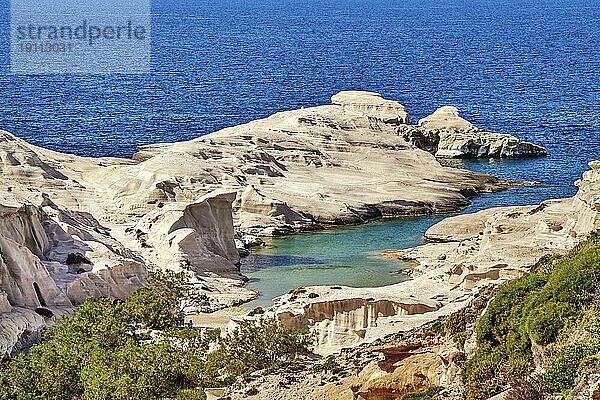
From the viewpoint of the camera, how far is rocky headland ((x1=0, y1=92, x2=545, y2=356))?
52.6 metres

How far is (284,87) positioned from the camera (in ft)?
575

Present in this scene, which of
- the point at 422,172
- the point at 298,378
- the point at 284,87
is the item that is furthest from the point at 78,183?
the point at 284,87

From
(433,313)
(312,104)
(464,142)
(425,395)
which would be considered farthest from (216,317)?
(312,104)

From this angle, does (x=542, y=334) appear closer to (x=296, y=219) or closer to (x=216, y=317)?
(x=216, y=317)

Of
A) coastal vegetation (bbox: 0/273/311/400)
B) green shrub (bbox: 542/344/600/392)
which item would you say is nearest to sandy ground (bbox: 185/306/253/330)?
coastal vegetation (bbox: 0/273/311/400)

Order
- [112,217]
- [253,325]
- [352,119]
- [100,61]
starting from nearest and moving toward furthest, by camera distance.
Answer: [253,325] < [112,217] < [352,119] < [100,61]

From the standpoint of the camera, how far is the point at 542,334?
79.3 ft

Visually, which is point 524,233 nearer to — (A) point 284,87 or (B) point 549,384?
(B) point 549,384

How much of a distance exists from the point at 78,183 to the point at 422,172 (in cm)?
3187

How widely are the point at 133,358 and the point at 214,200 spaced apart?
38713mm

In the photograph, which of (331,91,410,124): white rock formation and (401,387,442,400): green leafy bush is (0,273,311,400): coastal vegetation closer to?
(401,387,442,400): green leafy bush

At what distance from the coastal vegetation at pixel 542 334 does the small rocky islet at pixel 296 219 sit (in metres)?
1.34

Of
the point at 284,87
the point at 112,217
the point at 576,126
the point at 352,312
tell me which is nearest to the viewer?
the point at 352,312

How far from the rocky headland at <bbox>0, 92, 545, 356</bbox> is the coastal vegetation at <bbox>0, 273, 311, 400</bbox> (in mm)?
3570
